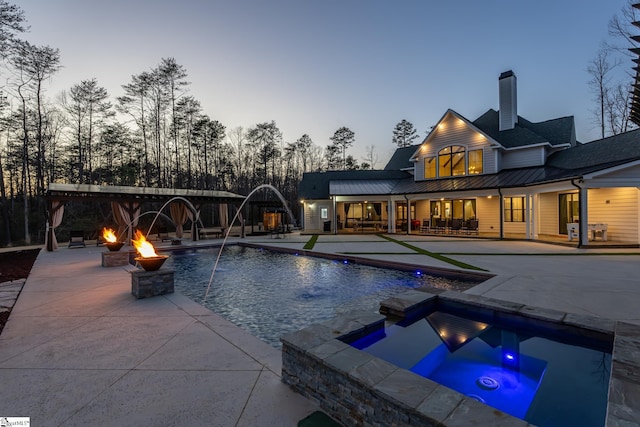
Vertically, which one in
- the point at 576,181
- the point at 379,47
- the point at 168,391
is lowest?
the point at 168,391

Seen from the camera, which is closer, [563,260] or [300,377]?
[300,377]

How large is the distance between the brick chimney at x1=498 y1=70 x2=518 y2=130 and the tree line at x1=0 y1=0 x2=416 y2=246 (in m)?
26.8

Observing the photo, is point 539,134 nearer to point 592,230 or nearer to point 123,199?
point 592,230

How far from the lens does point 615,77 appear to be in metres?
24.5

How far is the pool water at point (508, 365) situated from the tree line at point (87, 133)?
23729 millimetres

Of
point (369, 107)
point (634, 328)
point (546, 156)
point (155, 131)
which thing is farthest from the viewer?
point (369, 107)

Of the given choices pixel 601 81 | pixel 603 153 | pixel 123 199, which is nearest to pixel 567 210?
pixel 603 153

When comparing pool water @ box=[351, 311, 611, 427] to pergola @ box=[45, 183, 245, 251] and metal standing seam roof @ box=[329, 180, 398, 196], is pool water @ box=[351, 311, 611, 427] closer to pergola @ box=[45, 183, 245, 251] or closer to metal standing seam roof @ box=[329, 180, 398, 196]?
pergola @ box=[45, 183, 245, 251]

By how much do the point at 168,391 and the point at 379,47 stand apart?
72.5 feet

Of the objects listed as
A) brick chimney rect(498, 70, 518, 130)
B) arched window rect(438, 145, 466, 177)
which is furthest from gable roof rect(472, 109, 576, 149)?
arched window rect(438, 145, 466, 177)

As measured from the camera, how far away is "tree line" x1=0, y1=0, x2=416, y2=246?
762 inches

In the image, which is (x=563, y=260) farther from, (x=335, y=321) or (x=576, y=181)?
(x=335, y=321)

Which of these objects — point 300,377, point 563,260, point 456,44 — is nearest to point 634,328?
point 300,377

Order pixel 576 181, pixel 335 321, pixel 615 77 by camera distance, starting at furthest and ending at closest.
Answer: pixel 615 77 < pixel 576 181 < pixel 335 321
